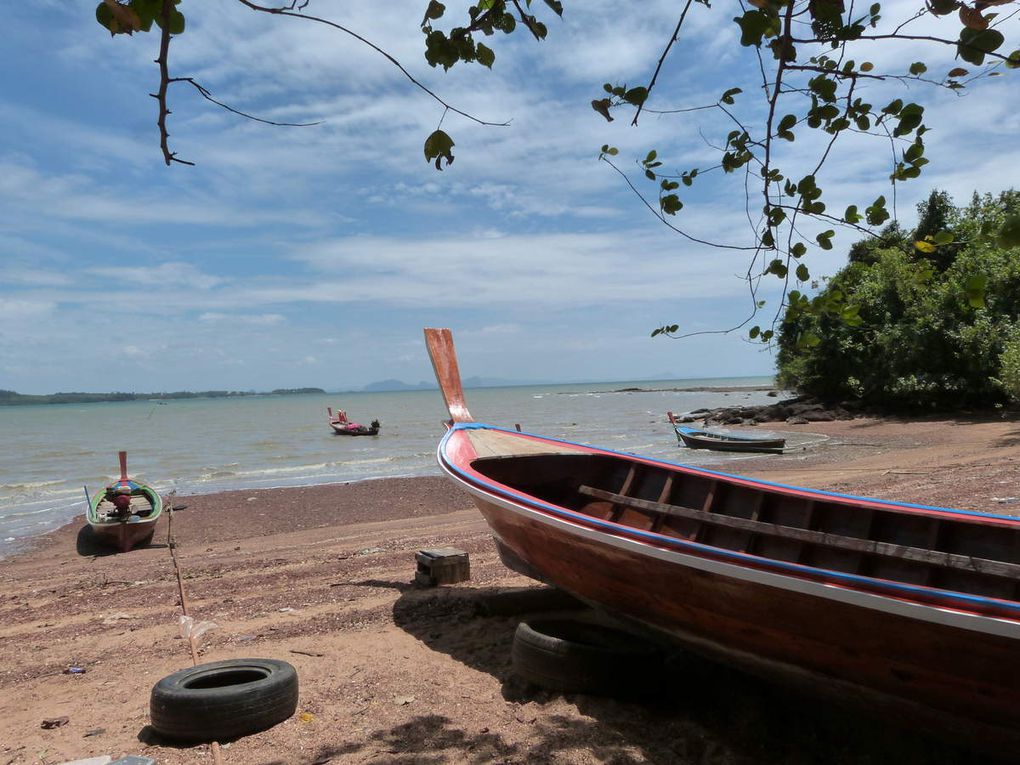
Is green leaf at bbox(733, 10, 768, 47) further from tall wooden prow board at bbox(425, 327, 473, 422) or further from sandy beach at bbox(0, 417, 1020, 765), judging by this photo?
tall wooden prow board at bbox(425, 327, 473, 422)

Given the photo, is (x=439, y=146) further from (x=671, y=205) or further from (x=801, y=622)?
(x=801, y=622)

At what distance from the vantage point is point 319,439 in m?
37.2

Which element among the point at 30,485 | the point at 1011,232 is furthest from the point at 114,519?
the point at 1011,232

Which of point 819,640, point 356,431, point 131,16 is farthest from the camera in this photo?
point 356,431

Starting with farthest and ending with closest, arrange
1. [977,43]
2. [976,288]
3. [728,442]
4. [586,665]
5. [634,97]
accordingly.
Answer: [728,442], [586,665], [634,97], [976,288], [977,43]

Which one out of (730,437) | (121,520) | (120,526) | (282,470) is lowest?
(282,470)

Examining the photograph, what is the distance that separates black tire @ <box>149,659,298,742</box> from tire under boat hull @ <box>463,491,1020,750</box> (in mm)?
1866

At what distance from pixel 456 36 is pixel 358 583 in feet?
19.4

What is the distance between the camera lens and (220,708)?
4027 mm

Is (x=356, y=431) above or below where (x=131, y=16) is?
below

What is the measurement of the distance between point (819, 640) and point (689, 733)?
1.04 m

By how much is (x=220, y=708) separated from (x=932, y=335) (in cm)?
3131

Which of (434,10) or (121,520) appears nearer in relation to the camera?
(434,10)

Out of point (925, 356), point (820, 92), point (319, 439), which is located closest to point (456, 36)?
point (820, 92)
